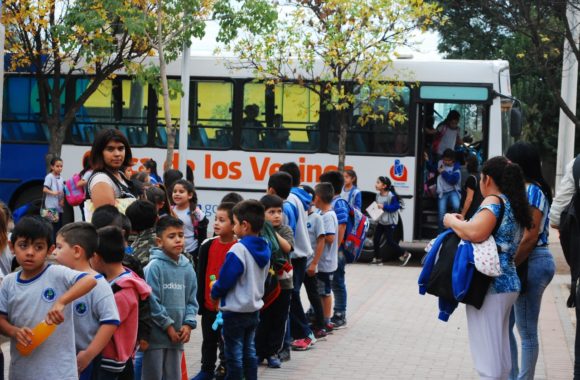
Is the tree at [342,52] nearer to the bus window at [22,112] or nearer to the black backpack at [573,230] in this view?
the bus window at [22,112]

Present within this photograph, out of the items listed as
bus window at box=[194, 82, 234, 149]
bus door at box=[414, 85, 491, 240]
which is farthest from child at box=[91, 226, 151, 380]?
bus window at box=[194, 82, 234, 149]

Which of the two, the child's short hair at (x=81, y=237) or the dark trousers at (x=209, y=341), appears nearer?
the child's short hair at (x=81, y=237)

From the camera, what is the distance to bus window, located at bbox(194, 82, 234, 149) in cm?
1950

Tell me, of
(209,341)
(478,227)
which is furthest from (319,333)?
(478,227)

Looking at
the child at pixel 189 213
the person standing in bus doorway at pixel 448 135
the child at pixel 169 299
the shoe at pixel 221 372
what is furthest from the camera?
the person standing in bus doorway at pixel 448 135

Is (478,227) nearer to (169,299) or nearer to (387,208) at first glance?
(169,299)

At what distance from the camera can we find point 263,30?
19656 mm

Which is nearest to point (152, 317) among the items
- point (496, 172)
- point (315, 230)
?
point (496, 172)

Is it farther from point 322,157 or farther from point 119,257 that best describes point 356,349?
point 322,157

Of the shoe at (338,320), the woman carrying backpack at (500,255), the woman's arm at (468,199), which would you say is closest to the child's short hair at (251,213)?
the woman carrying backpack at (500,255)

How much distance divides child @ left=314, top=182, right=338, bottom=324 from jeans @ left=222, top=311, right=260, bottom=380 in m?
2.87

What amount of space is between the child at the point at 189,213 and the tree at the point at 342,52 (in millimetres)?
7650

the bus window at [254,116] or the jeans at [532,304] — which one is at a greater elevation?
the bus window at [254,116]

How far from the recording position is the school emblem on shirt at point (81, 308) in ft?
18.1
